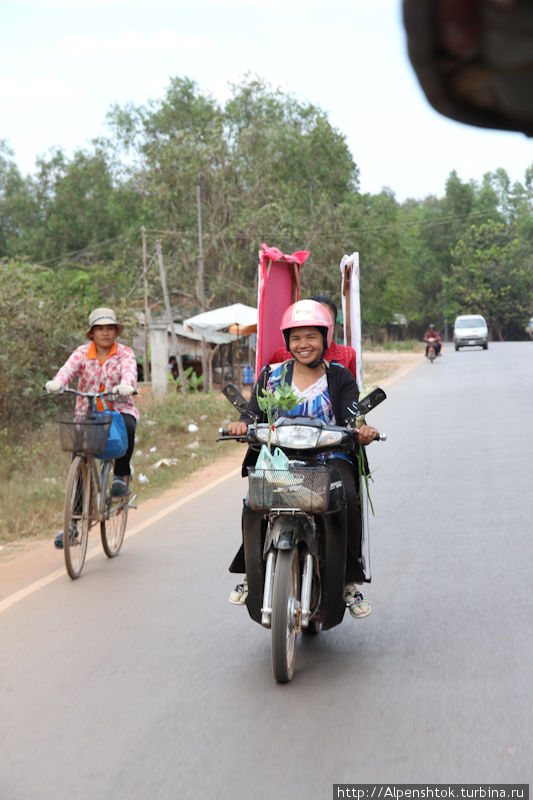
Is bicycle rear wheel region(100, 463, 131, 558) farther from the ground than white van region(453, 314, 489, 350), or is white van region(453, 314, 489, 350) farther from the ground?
bicycle rear wheel region(100, 463, 131, 558)

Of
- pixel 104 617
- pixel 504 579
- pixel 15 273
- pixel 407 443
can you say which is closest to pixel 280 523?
pixel 104 617

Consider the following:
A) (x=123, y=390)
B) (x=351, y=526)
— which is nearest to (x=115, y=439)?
(x=123, y=390)

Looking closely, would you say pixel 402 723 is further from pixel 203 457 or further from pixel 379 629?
pixel 203 457

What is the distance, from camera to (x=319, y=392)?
5.28 m

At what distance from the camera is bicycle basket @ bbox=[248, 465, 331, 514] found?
4.56 meters

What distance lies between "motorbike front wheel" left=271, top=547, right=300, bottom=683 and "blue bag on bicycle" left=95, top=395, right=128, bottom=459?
9.33 feet

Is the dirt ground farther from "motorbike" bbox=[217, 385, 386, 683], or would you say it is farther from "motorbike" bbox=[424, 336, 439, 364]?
"motorbike" bbox=[424, 336, 439, 364]

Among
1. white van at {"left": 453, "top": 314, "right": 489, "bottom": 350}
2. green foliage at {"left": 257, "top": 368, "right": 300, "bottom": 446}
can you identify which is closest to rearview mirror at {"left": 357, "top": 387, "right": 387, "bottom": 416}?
green foliage at {"left": 257, "top": 368, "right": 300, "bottom": 446}

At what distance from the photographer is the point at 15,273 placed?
15.0m

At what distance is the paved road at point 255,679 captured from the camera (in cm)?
367

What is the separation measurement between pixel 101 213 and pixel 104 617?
6075 cm

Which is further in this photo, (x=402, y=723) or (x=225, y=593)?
(x=225, y=593)

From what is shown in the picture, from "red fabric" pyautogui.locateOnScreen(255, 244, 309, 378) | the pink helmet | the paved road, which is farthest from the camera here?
"red fabric" pyautogui.locateOnScreen(255, 244, 309, 378)

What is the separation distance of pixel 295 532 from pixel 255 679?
2.49ft
